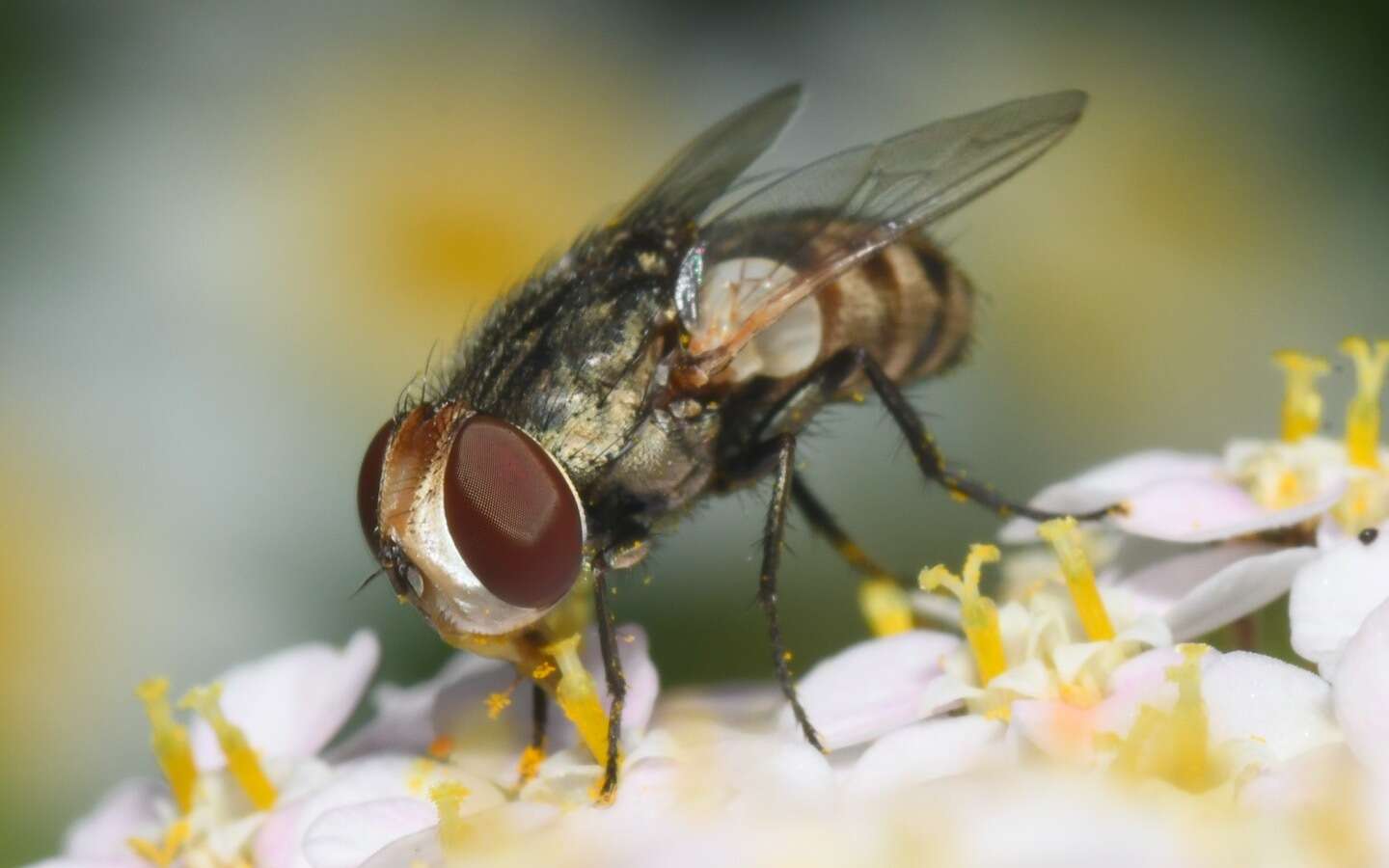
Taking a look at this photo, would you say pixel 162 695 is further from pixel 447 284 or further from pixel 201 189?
pixel 201 189

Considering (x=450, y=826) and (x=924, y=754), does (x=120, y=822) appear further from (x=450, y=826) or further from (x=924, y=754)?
(x=924, y=754)

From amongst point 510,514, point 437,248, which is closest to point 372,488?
point 510,514

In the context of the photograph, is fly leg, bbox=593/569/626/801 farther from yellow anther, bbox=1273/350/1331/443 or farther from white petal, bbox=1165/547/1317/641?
yellow anther, bbox=1273/350/1331/443

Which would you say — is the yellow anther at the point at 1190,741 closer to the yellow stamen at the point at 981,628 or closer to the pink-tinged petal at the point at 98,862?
the yellow stamen at the point at 981,628

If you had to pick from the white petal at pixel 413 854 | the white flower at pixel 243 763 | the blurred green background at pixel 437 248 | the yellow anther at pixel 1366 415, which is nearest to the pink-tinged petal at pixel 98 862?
the white flower at pixel 243 763

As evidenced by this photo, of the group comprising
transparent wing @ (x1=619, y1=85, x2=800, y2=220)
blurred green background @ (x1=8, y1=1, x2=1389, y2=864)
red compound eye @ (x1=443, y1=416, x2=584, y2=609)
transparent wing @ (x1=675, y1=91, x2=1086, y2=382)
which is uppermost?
transparent wing @ (x1=619, y1=85, x2=800, y2=220)

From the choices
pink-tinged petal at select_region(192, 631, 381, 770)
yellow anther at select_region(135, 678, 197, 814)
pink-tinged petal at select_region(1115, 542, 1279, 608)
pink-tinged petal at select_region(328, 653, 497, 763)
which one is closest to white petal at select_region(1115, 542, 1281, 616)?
pink-tinged petal at select_region(1115, 542, 1279, 608)
